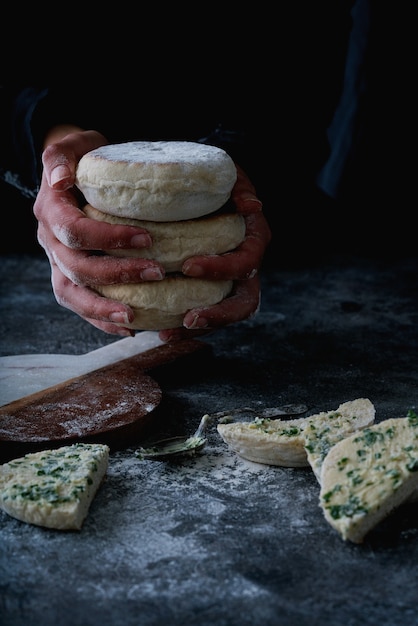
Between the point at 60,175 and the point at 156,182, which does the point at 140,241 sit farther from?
the point at 60,175

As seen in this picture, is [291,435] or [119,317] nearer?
[291,435]

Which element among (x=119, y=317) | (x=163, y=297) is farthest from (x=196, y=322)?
(x=119, y=317)

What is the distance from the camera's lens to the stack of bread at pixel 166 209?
2398 mm

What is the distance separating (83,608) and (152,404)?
89 centimetres

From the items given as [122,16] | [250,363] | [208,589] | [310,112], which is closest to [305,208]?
[310,112]

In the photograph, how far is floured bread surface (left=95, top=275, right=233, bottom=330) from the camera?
2.51 meters

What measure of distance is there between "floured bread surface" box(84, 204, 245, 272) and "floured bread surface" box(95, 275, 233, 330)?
63mm

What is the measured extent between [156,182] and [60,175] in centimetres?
36

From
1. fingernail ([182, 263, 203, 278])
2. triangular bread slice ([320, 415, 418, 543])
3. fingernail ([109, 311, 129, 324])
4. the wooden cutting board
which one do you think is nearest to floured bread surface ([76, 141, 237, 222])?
fingernail ([182, 263, 203, 278])

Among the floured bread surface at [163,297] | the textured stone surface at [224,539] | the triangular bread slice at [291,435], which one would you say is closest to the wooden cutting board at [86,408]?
the textured stone surface at [224,539]

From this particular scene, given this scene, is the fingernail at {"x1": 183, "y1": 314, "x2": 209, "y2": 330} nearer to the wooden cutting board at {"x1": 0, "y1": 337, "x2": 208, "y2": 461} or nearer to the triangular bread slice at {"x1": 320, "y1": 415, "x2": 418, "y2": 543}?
the wooden cutting board at {"x1": 0, "y1": 337, "x2": 208, "y2": 461}

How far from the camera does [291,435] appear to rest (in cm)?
221

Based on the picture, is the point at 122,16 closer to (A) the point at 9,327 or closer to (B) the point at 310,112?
(B) the point at 310,112

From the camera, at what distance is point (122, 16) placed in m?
3.55
